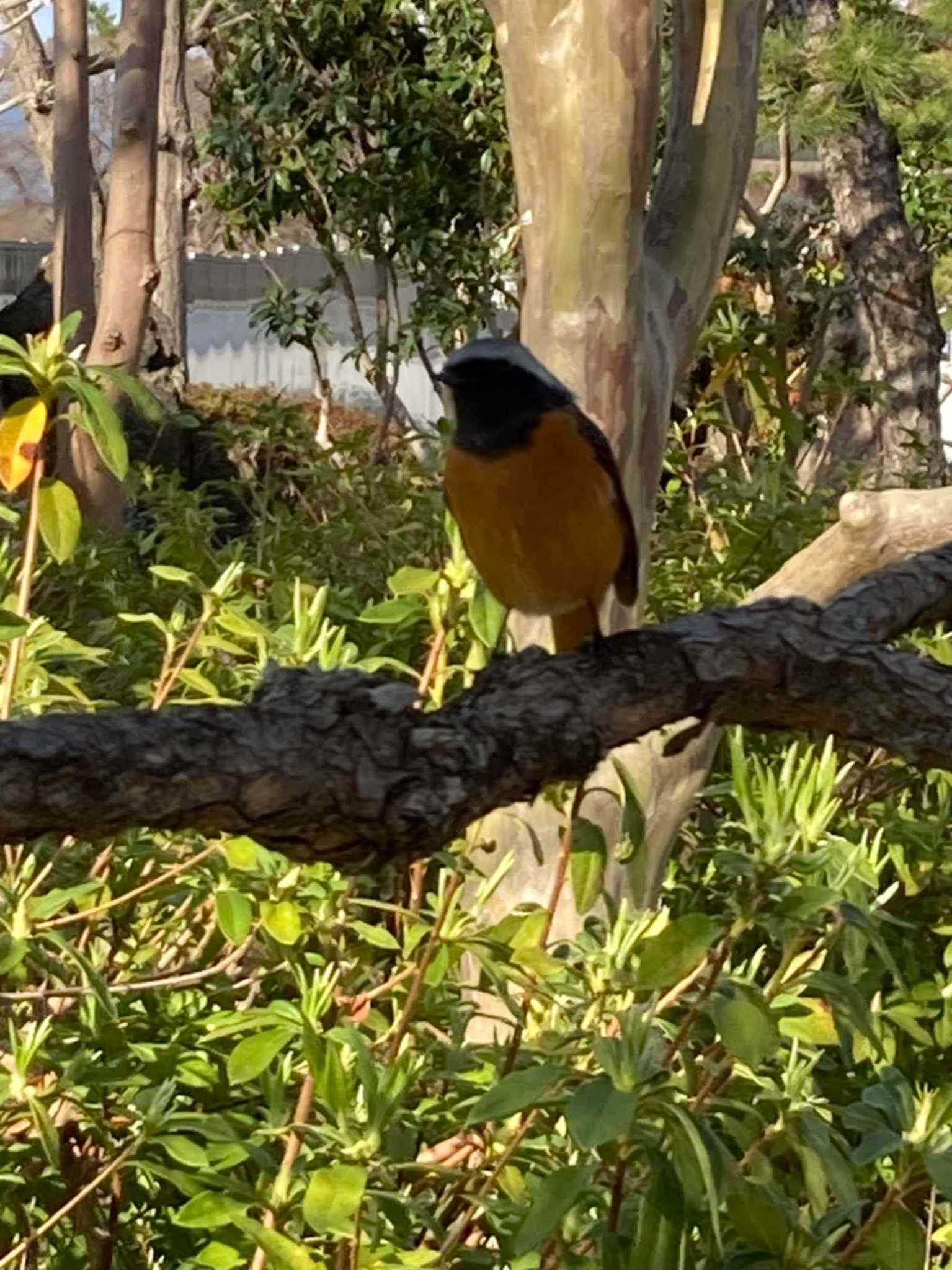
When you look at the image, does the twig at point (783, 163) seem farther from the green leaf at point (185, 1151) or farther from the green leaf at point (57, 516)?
the green leaf at point (185, 1151)

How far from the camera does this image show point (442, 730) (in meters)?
1.35

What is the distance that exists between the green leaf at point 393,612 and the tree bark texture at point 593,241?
737 mm

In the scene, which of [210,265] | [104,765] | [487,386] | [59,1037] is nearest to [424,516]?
[487,386]

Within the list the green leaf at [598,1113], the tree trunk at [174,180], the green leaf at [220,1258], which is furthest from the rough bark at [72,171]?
the tree trunk at [174,180]

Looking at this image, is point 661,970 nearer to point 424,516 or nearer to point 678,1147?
point 678,1147

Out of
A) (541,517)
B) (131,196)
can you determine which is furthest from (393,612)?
(131,196)

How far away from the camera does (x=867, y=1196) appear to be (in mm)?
2090

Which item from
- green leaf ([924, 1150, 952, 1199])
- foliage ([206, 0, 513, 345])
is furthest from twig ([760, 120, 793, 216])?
green leaf ([924, 1150, 952, 1199])

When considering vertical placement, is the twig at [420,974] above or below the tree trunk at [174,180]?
below

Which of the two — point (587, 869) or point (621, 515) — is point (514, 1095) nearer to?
point (587, 869)

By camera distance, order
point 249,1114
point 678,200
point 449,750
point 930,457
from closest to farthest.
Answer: point 449,750
point 249,1114
point 678,200
point 930,457

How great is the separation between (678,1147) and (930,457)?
12.2ft

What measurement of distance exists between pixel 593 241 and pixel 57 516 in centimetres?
119

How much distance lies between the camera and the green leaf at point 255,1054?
62.7 inches
